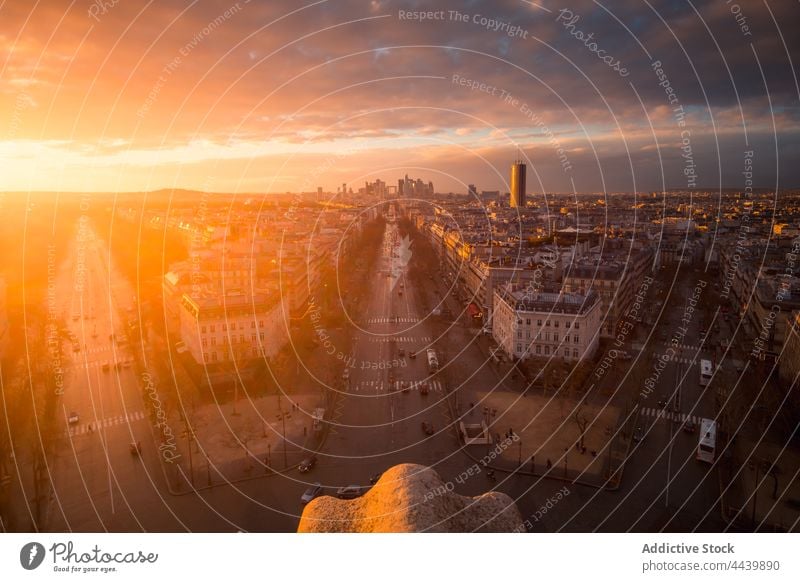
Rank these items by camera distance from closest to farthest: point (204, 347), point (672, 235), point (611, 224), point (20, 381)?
point (20, 381) → point (204, 347) → point (672, 235) → point (611, 224)

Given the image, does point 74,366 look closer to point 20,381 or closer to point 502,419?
point 20,381

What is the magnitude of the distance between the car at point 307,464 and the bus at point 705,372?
5.65 metres

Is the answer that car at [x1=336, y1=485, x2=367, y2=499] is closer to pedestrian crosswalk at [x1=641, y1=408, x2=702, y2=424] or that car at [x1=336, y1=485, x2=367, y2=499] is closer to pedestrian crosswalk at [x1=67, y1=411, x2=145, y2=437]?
pedestrian crosswalk at [x1=67, y1=411, x2=145, y2=437]

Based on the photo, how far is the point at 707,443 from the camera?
19.3 feet

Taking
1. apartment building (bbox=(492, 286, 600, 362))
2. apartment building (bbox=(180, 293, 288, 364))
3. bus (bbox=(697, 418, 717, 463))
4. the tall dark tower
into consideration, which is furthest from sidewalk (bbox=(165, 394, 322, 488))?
the tall dark tower

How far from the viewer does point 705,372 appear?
8312 millimetres

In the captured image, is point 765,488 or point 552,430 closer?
point 765,488

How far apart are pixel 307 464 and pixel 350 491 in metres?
0.76

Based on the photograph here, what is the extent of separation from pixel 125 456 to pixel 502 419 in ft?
14.0

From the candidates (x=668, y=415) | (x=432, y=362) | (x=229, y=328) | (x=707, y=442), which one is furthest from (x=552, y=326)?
(x=229, y=328)

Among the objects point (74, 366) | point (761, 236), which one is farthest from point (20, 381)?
point (761, 236)

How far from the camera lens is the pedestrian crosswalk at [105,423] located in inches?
254

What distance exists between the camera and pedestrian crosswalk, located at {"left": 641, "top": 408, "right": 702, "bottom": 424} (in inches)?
266

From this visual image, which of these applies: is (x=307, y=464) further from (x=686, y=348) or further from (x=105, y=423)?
(x=686, y=348)
